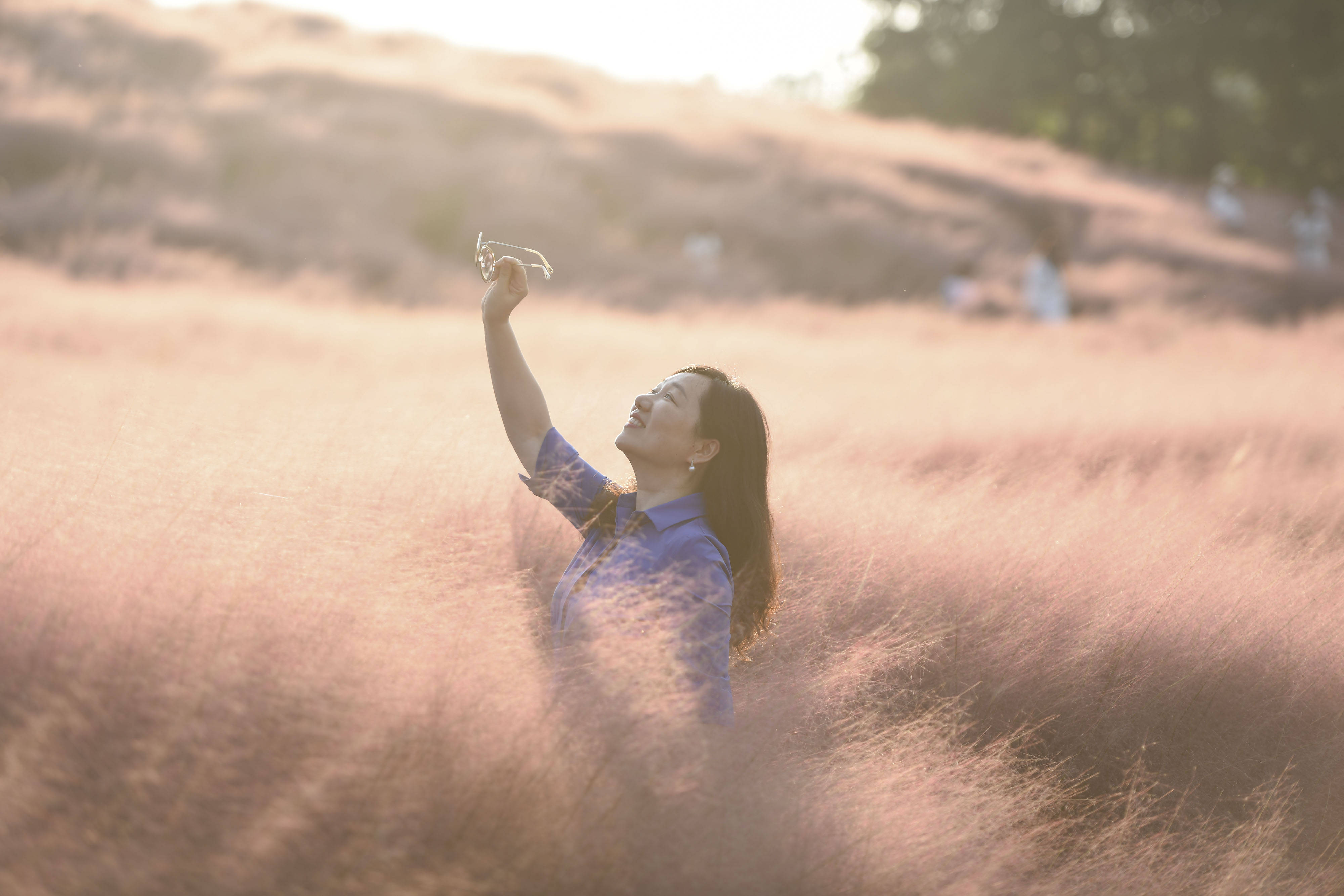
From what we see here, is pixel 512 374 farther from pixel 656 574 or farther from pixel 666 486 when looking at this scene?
pixel 656 574

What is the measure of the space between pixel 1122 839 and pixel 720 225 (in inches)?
717

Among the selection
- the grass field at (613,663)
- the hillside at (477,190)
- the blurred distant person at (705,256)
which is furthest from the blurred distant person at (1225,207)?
the grass field at (613,663)

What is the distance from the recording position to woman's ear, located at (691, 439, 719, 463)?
2.95 m

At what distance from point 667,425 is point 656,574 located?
47cm

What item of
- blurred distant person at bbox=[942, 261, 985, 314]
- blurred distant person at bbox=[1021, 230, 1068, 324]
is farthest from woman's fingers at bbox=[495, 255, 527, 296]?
blurred distant person at bbox=[942, 261, 985, 314]

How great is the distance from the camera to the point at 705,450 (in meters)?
2.96

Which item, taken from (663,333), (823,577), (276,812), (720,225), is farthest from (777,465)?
(720,225)

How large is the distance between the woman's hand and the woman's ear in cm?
70

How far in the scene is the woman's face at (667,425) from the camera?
2.89 meters

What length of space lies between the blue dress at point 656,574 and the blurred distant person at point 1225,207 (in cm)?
2867

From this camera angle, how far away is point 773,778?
251cm

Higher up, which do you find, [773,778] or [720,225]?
[720,225]

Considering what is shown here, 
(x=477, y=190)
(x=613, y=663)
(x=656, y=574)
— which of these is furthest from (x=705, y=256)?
(x=613, y=663)

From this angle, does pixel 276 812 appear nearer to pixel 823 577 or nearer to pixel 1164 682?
pixel 823 577
